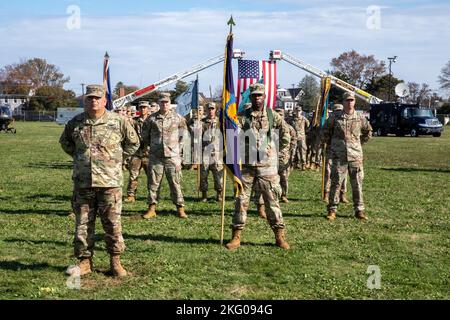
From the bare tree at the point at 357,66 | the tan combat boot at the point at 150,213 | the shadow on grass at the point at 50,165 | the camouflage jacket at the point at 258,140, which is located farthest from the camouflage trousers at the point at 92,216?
the bare tree at the point at 357,66

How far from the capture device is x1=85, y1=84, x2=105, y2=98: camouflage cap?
6.60 meters

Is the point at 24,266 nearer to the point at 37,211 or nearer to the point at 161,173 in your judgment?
the point at 161,173

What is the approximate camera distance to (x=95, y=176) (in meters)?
6.69

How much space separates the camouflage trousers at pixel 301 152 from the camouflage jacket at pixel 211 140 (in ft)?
21.1

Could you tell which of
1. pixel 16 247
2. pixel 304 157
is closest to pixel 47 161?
pixel 304 157

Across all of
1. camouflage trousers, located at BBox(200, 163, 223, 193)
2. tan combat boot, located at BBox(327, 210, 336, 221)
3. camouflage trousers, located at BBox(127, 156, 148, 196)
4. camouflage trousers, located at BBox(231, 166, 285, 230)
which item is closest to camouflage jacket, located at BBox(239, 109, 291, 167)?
camouflage trousers, located at BBox(231, 166, 285, 230)

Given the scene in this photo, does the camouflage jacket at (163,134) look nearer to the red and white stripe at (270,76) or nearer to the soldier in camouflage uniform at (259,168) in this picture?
the red and white stripe at (270,76)

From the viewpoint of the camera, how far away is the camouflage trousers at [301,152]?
19.2 m

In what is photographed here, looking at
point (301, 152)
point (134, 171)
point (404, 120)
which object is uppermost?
point (404, 120)

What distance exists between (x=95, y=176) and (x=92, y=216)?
54 cm

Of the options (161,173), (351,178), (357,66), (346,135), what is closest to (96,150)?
(161,173)

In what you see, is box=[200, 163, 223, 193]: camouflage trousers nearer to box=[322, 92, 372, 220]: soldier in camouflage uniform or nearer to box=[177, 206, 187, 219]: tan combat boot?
box=[177, 206, 187, 219]: tan combat boot
